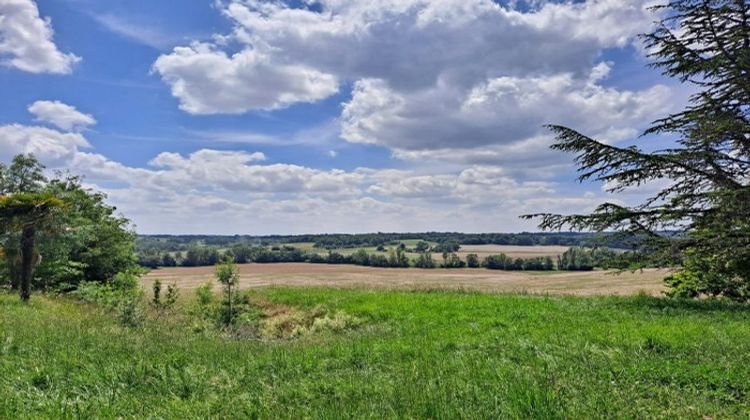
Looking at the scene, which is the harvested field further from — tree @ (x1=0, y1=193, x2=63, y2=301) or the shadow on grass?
tree @ (x1=0, y1=193, x2=63, y2=301)

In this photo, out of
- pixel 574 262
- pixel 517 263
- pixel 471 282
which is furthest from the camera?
pixel 517 263

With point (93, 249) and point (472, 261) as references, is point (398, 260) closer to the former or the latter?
point (472, 261)

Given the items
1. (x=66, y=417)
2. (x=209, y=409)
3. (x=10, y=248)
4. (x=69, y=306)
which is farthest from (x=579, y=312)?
(x=10, y=248)

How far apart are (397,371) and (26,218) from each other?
14.6 metres

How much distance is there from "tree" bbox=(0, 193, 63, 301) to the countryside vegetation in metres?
0.05

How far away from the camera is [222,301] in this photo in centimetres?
1997

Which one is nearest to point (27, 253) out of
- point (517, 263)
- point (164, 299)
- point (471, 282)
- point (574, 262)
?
point (164, 299)

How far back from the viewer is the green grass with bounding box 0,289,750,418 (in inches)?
206

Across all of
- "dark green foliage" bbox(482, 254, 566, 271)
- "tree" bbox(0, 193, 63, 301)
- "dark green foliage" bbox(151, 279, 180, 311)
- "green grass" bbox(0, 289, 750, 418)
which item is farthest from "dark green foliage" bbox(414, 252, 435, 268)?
"tree" bbox(0, 193, 63, 301)

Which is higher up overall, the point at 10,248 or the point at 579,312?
the point at 10,248

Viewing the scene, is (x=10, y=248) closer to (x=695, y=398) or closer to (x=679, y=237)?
(x=695, y=398)

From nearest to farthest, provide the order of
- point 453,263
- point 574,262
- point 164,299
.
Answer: point 164,299, point 574,262, point 453,263

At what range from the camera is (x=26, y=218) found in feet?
49.4

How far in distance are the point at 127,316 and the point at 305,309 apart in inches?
292
